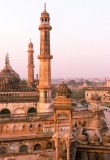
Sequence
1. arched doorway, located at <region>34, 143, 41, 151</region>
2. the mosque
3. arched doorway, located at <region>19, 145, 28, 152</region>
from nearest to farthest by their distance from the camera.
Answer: the mosque < arched doorway, located at <region>19, 145, 28, 152</region> < arched doorway, located at <region>34, 143, 41, 151</region>

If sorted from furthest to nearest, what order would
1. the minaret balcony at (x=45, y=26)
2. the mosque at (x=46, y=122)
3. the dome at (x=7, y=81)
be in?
1. the dome at (x=7, y=81)
2. the minaret balcony at (x=45, y=26)
3. the mosque at (x=46, y=122)

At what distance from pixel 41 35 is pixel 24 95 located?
6.06m

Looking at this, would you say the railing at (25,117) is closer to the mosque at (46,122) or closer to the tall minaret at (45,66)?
the mosque at (46,122)

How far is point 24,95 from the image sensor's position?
29031mm

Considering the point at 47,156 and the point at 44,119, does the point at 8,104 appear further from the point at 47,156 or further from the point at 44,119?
the point at 47,156

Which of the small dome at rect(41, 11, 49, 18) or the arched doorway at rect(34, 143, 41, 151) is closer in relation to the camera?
the arched doorway at rect(34, 143, 41, 151)

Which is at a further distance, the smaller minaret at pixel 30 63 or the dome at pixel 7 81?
the smaller minaret at pixel 30 63

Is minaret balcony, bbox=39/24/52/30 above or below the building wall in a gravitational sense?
above

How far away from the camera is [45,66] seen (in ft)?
87.2

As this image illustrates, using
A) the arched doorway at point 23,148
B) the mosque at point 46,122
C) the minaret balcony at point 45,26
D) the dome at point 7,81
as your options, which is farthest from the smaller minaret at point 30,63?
the arched doorway at point 23,148

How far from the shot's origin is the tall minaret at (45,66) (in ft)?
85.6

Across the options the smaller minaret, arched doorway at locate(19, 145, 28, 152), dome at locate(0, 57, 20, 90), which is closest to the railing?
arched doorway at locate(19, 145, 28, 152)

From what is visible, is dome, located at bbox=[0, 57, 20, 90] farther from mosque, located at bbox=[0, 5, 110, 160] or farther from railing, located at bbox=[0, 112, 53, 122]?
railing, located at bbox=[0, 112, 53, 122]

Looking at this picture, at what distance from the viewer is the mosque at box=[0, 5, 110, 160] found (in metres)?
14.0
